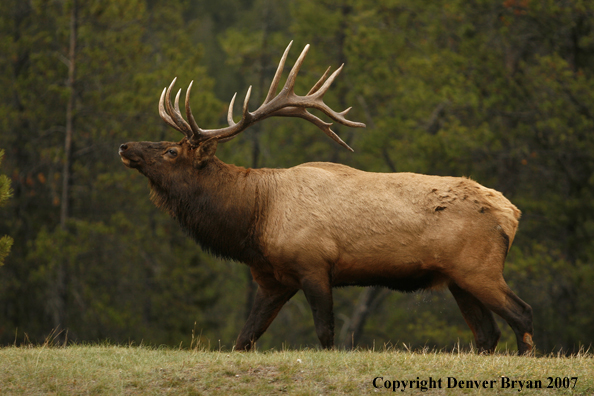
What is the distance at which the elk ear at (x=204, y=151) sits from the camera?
8438mm

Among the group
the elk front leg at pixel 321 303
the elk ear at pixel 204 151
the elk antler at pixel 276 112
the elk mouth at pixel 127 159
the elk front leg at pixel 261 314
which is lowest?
the elk front leg at pixel 261 314

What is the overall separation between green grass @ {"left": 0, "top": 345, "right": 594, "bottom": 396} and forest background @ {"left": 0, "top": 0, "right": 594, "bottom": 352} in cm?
1011

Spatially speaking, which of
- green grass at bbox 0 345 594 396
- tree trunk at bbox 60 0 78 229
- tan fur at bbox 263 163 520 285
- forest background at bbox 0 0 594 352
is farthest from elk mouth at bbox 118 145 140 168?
tree trunk at bbox 60 0 78 229

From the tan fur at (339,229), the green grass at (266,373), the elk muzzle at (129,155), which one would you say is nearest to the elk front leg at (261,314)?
the tan fur at (339,229)

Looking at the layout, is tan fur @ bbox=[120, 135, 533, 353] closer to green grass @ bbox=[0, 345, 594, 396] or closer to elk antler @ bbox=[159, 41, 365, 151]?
elk antler @ bbox=[159, 41, 365, 151]

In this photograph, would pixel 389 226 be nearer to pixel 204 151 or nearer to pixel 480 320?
pixel 480 320

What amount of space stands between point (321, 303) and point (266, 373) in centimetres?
153

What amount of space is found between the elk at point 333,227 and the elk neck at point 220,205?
0.04 feet

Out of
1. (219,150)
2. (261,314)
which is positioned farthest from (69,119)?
(261,314)

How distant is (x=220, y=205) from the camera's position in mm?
8359

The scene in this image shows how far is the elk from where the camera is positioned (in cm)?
772

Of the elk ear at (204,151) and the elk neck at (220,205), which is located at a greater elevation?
the elk ear at (204,151)

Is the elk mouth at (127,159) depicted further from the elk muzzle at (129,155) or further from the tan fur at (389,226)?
the tan fur at (389,226)

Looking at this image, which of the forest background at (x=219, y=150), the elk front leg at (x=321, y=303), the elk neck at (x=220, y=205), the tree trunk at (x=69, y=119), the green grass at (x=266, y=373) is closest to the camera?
the green grass at (x=266, y=373)
